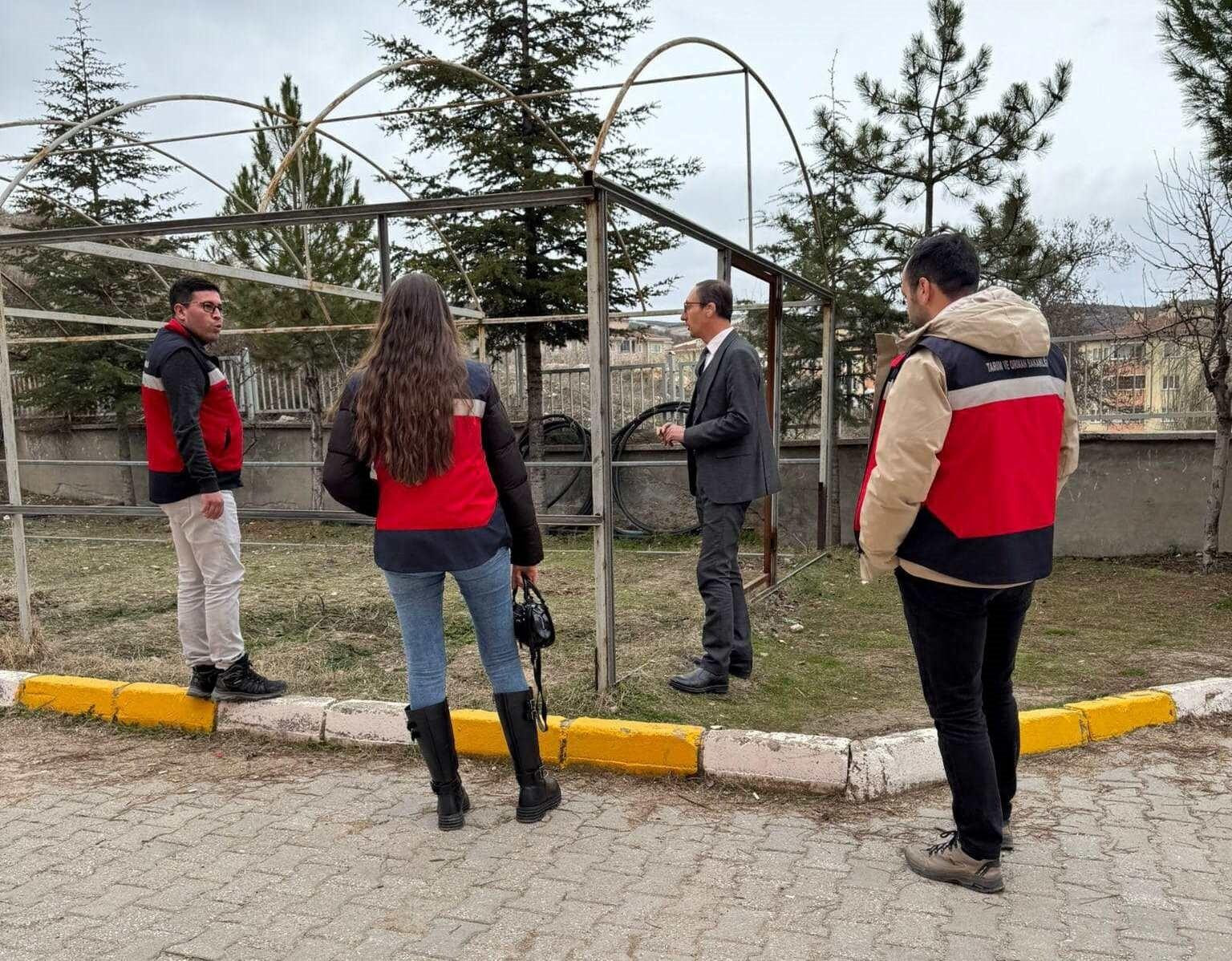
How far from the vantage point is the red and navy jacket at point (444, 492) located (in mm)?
3346

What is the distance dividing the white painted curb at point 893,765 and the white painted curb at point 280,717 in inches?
95.4

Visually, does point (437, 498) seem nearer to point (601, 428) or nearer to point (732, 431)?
point (601, 428)

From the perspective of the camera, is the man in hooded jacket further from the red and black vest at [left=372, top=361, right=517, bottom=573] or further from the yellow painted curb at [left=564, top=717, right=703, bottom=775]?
the red and black vest at [left=372, top=361, right=517, bottom=573]

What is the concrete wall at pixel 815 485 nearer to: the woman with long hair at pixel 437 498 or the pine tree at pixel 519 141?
the pine tree at pixel 519 141

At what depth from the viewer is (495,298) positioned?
436 inches

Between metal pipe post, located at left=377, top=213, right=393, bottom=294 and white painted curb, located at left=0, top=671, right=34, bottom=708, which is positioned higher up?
metal pipe post, located at left=377, top=213, right=393, bottom=294

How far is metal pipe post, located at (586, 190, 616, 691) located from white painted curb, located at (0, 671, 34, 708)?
3078mm

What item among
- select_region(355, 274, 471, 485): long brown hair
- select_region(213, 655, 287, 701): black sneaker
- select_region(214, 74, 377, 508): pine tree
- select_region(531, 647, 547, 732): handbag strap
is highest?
select_region(214, 74, 377, 508): pine tree

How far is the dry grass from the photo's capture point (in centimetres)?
471

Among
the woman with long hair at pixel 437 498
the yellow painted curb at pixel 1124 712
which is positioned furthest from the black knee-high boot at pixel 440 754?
the yellow painted curb at pixel 1124 712

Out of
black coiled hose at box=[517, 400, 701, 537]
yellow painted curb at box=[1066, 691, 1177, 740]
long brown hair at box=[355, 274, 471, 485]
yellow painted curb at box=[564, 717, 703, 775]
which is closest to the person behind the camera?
long brown hair at box=[355, 274, 471, 485]

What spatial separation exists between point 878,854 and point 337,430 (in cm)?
238

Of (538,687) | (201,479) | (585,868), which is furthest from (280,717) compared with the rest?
(585,868)

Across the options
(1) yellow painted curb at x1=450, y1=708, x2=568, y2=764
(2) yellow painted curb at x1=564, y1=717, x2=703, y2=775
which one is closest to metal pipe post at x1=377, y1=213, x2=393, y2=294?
(1) yellow painted curb at x1=450, y1=708, x2=568, y2=764
